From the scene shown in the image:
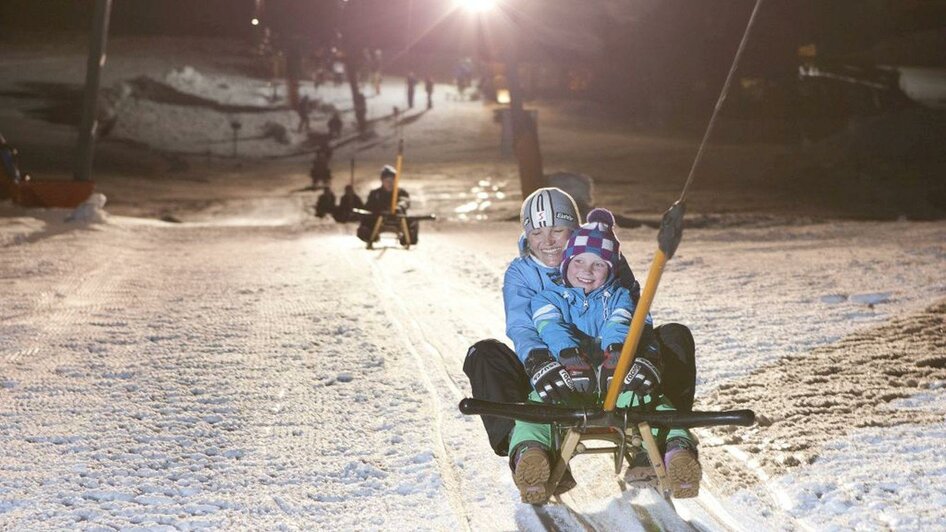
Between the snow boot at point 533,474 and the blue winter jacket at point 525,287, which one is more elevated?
the blue winter jacket at point 525,287

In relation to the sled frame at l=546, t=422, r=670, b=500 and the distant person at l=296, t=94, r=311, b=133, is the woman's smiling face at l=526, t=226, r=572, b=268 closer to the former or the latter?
the sled frame at l=546, t=422, r=670, b=500

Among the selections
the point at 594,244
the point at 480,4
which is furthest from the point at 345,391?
the point at 480,4

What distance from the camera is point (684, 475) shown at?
3.93 metres

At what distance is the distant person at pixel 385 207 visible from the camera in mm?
14531

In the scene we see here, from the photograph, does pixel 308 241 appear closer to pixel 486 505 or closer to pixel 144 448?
pixel 144 448

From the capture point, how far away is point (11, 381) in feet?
21.0

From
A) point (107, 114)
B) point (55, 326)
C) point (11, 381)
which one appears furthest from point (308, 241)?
point (107, 114)

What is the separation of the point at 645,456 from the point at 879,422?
1672 mm

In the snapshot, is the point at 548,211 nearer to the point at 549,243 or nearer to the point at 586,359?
the point at 549,243

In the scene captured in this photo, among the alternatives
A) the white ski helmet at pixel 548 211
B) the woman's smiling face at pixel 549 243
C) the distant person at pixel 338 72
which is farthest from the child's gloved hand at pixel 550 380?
the distant person at pixel 338 72

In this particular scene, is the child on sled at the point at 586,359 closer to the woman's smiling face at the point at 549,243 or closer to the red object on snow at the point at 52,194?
the woman's smiling face at the point at 549,243

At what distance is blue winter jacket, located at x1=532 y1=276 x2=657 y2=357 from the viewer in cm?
439

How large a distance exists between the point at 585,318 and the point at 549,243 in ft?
1.48

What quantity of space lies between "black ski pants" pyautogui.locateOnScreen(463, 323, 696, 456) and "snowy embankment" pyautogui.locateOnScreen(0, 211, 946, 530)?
0.32 m
